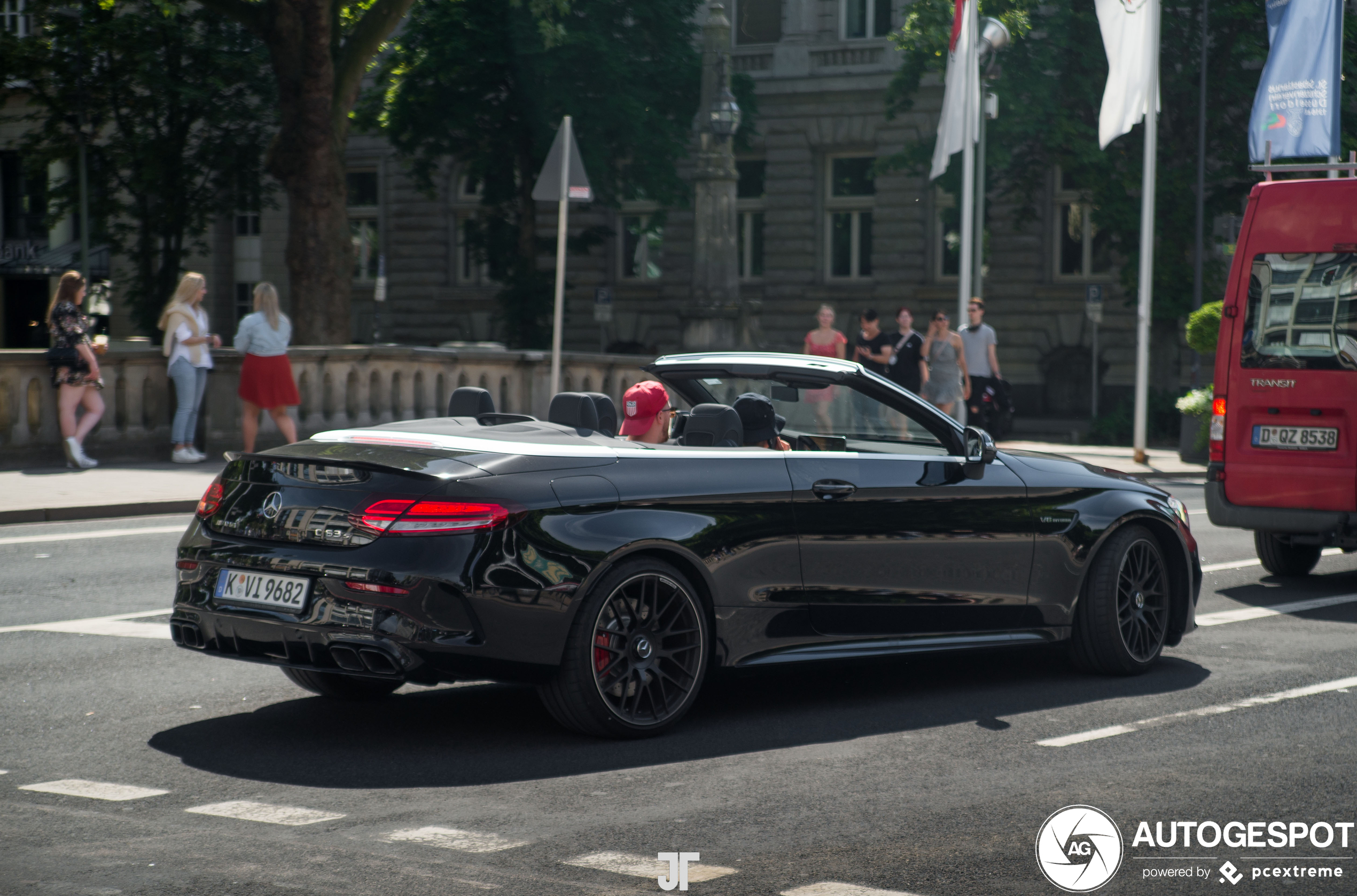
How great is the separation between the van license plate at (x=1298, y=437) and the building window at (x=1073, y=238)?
26.9m

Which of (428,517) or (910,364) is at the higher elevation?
(910,364)

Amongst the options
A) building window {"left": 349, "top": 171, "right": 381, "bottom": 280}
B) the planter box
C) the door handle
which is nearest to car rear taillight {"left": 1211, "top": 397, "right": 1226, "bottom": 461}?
the door handle

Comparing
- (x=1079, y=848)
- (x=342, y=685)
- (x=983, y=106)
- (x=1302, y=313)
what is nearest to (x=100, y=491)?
(x=342, y=685)

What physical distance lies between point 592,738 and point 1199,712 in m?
2.45

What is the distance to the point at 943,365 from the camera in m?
19.1

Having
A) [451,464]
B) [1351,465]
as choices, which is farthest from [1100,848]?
[1351,465]

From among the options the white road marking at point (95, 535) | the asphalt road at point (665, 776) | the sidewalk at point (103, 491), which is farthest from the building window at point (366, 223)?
the asphalt road at point (665, 776)

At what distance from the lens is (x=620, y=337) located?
138ft

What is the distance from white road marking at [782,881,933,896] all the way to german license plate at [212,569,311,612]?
221 cm

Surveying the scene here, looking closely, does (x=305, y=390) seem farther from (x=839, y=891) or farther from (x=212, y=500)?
(x=839, y=891)

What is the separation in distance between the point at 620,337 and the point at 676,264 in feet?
7.48

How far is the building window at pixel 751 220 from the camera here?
40.8m

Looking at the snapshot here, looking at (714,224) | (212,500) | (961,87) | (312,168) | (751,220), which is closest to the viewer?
(212,500)

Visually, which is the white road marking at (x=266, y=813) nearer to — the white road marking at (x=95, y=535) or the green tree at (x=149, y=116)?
the white road marking at (x=95, y=535)
